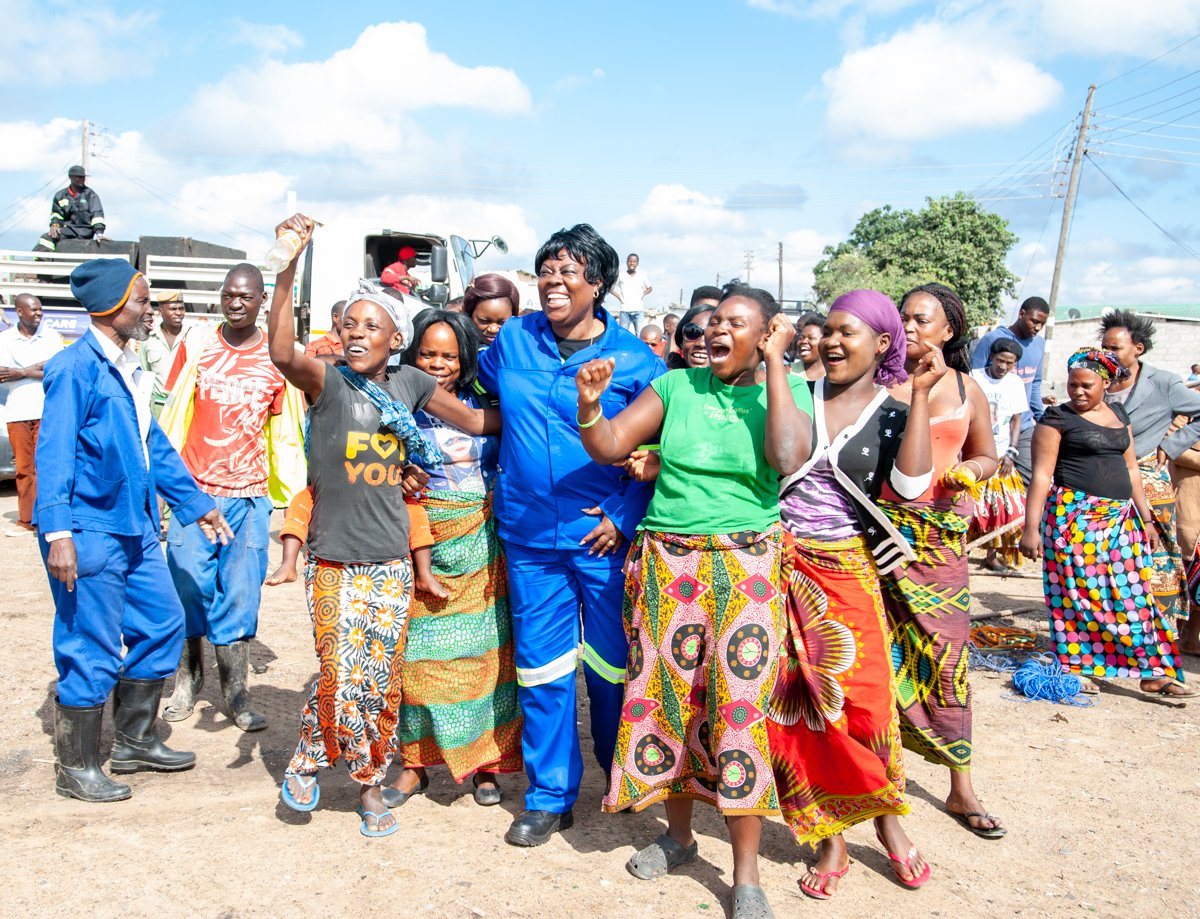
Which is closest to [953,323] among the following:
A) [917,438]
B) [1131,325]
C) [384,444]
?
[917,438]

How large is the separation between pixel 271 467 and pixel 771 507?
2.84 m

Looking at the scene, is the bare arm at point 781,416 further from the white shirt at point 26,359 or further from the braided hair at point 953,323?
the white shirt at point 26,359

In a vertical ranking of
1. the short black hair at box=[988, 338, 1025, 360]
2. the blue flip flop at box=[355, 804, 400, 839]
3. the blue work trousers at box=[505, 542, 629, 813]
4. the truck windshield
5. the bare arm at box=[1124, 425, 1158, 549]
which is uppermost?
the truck windshield

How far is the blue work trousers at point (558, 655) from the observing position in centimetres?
361

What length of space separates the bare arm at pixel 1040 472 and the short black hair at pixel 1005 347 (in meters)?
2.47

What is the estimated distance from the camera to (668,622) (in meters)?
3.17

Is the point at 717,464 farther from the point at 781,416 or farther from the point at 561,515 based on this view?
the point at 561,515

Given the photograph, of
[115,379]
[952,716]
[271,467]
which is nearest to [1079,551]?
[952,716]

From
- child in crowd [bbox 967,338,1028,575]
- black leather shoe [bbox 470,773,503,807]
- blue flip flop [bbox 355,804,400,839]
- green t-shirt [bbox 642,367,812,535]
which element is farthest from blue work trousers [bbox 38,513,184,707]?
child in crowd [bbox 967,338,1028,575]

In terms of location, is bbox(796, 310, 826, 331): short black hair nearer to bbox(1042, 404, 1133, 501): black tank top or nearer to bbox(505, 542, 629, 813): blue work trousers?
bbox(505, 542, 629, 813): blue work trousers

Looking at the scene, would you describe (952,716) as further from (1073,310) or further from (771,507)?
(1073,310)

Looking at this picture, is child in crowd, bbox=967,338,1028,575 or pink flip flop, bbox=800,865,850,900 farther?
child in crowd, bbox=967,338,1028,575

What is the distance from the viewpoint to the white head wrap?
360 centimetres

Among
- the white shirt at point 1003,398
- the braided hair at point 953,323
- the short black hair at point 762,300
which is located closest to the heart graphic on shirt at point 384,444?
the short black hair at point 762,300
